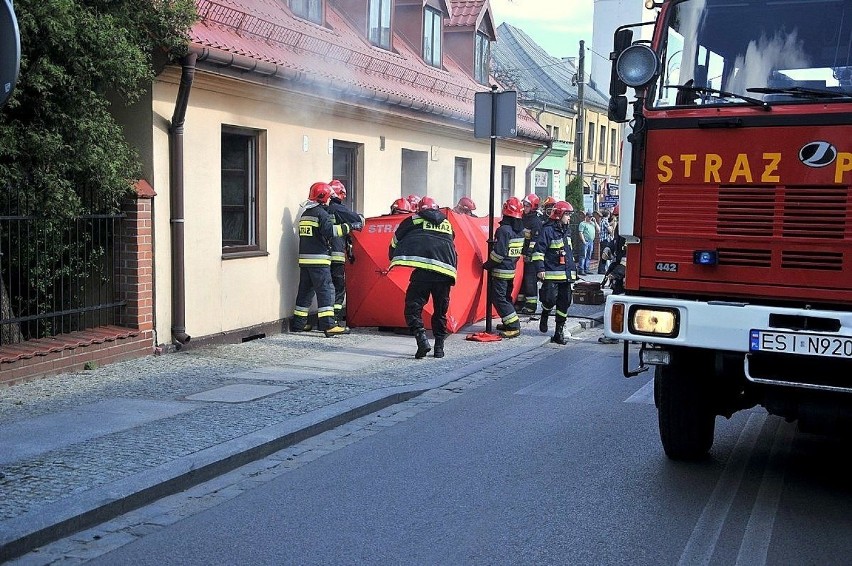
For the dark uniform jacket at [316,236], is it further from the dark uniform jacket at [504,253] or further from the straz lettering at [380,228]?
the dark uniform jacket at [504,253]

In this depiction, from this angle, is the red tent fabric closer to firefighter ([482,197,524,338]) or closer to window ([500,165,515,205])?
firefighter ([482,197,524,338])

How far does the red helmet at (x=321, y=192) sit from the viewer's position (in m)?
12.5

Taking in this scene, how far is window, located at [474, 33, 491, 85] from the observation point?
21891 mm

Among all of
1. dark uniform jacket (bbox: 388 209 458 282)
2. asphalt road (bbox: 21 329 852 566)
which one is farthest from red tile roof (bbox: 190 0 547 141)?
asphalt road (bbox: 21 329 852 566)

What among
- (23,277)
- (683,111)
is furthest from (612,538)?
(23,277)

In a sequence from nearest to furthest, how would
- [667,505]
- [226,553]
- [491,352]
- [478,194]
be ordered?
[226,553] → [667,505] → [491,352] → [478,194]

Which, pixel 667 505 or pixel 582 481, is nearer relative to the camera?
pixel 667 505

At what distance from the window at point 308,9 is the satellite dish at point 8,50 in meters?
10.1

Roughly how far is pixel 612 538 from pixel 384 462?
77.4 inches

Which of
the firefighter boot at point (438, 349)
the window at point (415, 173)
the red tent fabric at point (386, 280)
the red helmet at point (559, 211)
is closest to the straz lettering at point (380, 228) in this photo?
the red tent fabric at point (386, 280)

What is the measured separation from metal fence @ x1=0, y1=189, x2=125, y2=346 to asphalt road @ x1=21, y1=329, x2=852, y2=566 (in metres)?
3.47

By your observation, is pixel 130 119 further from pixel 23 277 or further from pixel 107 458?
pixel 107 458

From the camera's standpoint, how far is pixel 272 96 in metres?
12.1

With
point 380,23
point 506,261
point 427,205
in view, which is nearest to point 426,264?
point 427,205
